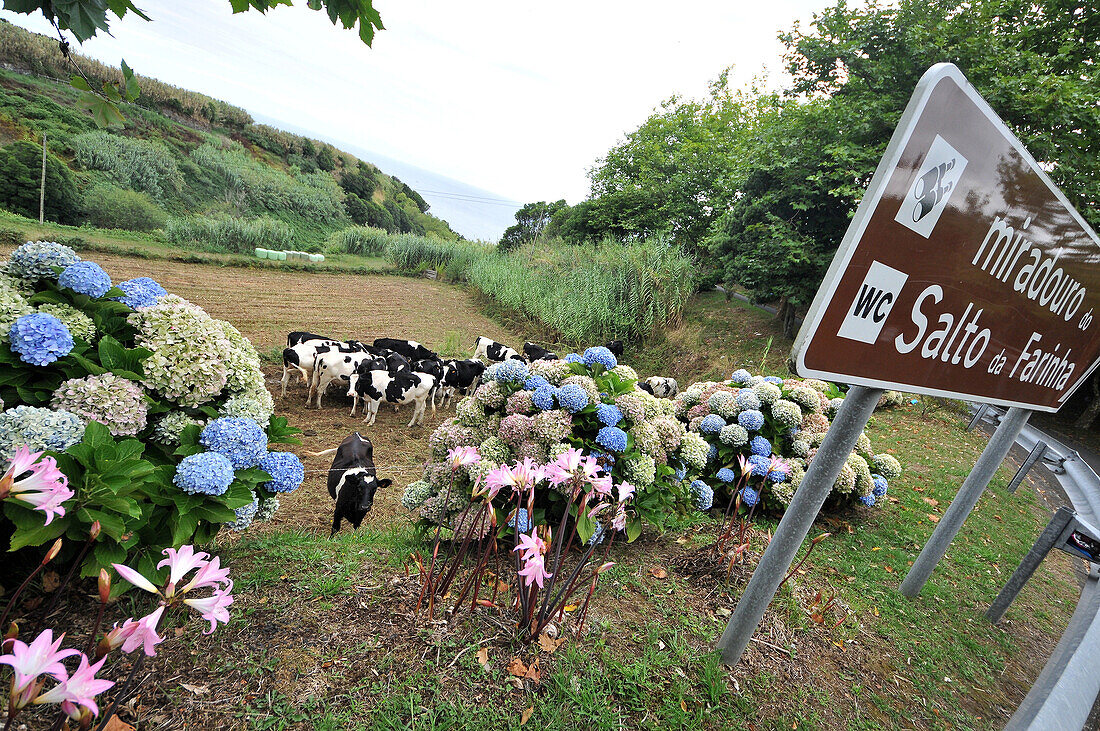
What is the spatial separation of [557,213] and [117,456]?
→ 2674 cm

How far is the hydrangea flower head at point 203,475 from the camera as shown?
5.11 feet

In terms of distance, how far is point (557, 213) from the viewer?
2633 centimetres

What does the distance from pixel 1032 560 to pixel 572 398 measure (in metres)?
3.01

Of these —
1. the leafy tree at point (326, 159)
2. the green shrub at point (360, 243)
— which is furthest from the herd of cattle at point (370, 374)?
the leafy tree at point (326, 159)

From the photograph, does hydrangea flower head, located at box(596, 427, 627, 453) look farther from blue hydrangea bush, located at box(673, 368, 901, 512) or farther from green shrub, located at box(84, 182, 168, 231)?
green shrub, located at box(84, 182, 168, 231)

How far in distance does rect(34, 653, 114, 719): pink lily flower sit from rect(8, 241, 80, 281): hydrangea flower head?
1.87 metres

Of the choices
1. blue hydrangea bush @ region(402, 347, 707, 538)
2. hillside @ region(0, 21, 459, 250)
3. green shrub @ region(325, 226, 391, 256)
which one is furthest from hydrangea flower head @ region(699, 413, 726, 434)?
green shrub @ region(325, 226, 391, 256)

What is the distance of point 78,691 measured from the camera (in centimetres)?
70

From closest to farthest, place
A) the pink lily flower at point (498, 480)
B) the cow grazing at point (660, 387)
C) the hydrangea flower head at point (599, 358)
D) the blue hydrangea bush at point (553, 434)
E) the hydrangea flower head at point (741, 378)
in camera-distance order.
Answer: the pink lily flower at point (498, 480)
the blue hydrangea bush at point (553, 434)
the hydrangea flower head at point (599, 358)
the hydrangea flower head at point (741, 378)
the cow grazing at point (660, 387)

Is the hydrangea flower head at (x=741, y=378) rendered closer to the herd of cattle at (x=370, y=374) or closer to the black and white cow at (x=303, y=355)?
the herd of cattle at (x=370, y=374)

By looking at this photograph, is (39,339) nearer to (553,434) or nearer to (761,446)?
(553,434)

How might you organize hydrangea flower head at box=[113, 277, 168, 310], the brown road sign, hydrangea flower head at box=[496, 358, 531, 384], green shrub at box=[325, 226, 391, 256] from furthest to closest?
green shrub at box=[325, 226, 391, 256] < hydrangea flower head at box=[496, 358, 531, 384] < hydrangea flower head at box=[113, 277, 168, 310] < the brown road sign

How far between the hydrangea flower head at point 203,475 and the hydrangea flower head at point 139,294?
98cm

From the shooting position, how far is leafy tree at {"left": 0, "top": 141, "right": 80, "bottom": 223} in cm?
1359
